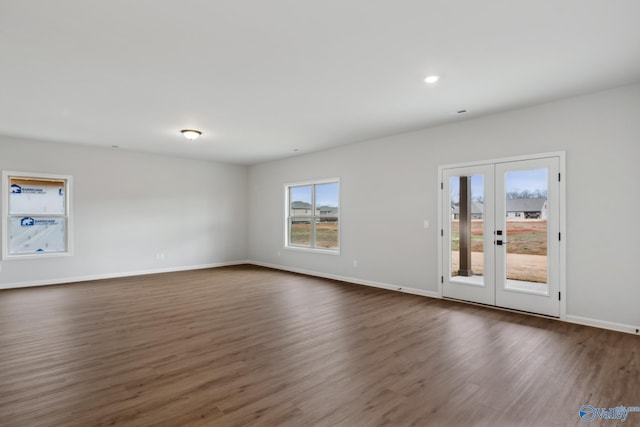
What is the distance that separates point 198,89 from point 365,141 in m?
3.31

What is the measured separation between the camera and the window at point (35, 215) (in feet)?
19.4

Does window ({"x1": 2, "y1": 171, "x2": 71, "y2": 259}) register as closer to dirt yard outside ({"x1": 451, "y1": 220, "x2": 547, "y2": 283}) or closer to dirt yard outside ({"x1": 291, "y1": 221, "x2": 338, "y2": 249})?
dirt yard outside ({"x1": 291, "y1": 221, "x2": 338, "y2": 249})

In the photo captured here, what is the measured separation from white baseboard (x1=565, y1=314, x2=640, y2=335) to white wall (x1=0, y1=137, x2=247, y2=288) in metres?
7.13

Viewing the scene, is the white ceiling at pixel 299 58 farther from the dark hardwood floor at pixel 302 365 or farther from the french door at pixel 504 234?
the dark hardwood floor at pixel 302 365

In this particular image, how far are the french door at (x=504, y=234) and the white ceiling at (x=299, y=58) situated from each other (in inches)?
35.4

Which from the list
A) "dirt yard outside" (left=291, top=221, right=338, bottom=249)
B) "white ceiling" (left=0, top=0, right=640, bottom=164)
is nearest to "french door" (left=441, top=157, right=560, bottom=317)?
"white ceiling" (left=0, top=0, right=640, bottom=164)

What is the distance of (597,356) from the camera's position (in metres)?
2.98

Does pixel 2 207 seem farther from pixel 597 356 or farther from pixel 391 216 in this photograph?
pixel 597 356

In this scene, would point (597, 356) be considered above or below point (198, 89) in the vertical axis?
below

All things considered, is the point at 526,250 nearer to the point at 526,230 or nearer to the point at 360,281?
the point at 526,230

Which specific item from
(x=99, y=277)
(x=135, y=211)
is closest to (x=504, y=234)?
(x=135, y=211)

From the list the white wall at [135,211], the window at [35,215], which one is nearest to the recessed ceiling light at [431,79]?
the white wall at [135,211]

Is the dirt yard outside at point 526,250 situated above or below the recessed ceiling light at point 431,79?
below

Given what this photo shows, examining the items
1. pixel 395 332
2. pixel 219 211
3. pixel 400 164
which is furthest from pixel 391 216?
pixel 219 211
